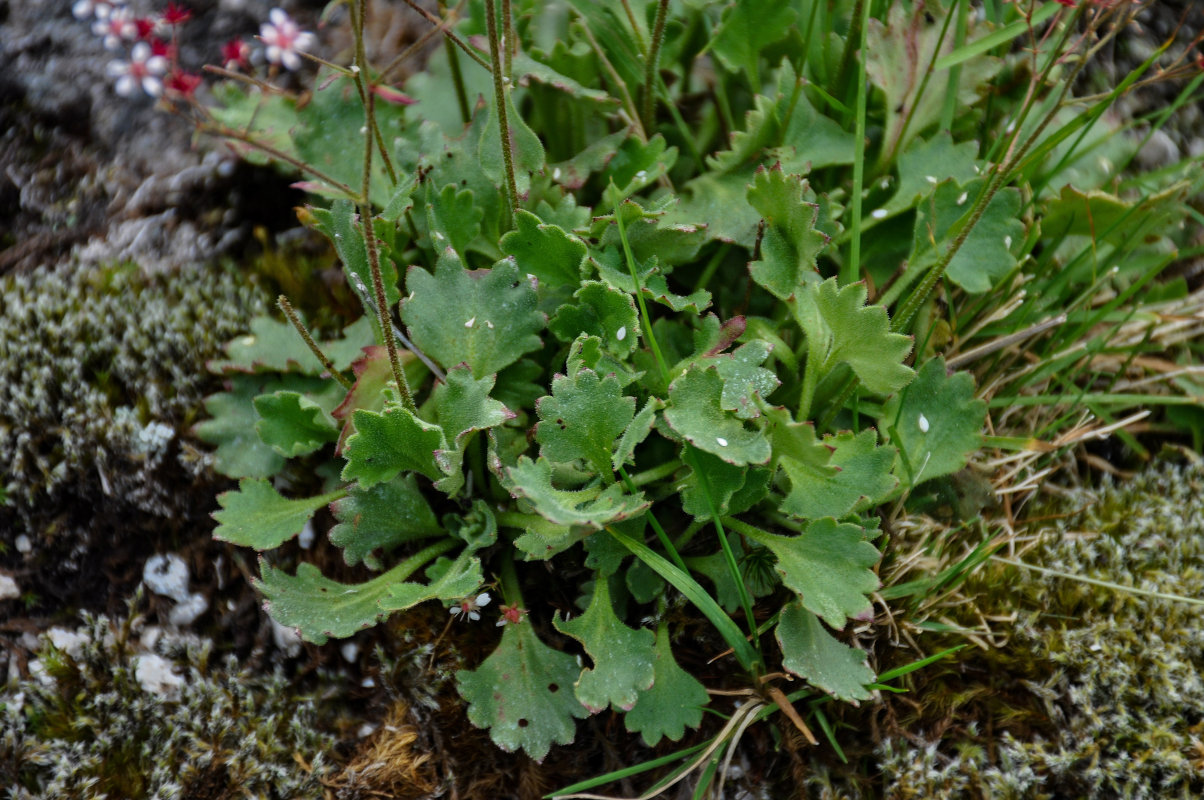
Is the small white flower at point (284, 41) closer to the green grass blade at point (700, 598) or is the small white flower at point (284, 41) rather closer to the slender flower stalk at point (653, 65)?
the slender flower stalk at point (653, 65)

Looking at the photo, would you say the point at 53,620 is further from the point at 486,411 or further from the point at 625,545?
the point at 625,545

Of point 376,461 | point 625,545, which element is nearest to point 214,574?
point 376,461

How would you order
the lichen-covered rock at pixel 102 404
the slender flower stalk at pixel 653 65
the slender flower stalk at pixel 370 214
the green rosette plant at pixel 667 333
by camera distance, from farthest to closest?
the lichen-covered rock at pixel 102 404, the slender flower stalk at pixel 653 65, the green rosette plant at pixel 667 333, the slender flower stalk at pixel 370 214

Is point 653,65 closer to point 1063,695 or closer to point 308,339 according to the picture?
point 308,339

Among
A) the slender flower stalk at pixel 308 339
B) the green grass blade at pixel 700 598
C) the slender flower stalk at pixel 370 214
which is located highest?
the slender flower stalk at pixel 370 214

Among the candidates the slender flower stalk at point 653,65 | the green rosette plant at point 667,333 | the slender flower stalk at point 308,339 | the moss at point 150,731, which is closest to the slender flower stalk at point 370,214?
the green rosette plant at point 667,333

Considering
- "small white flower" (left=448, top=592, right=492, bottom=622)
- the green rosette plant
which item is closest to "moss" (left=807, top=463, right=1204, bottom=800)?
the green rosette plant
